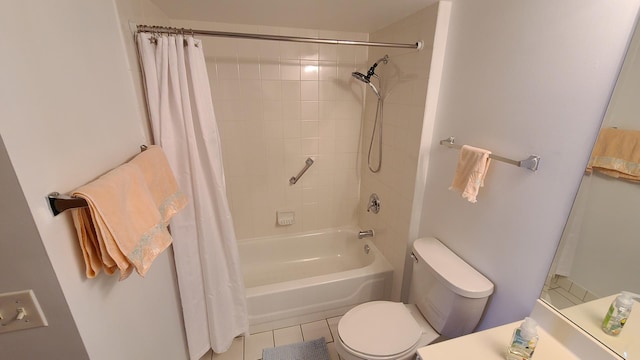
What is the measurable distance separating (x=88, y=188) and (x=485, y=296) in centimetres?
147

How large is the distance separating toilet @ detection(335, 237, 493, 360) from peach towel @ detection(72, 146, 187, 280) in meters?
0.97

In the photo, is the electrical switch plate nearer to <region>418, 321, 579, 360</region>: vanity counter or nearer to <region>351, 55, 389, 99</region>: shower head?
<region>418, 321, 579, 360</region>: vanity counter

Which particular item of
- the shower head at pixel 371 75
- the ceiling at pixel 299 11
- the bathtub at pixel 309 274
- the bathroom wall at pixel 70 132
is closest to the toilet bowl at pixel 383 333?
the bathtub at pixel 309 274

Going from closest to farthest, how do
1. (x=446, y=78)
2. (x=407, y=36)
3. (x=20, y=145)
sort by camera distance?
(x=20, y=145) → (x=446, y=78) → (x=407, y=36)

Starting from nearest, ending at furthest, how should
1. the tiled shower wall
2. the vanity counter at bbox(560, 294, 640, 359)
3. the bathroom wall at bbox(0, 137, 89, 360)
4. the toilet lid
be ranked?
the bathroom wall at bbox(0, 137, 89, 360), the vanity counter at bbox(560, 294, 640, 359), the toilet lid, the tiled shower wall

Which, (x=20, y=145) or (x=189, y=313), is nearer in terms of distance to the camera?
(x=20, y=145)

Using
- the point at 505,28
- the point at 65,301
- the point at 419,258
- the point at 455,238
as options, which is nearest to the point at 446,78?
the point at 505,28

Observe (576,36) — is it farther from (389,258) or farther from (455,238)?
(389,258)

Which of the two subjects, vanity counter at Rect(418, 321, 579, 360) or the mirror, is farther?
vanity counter at Rect(418, 321, 579, 360)

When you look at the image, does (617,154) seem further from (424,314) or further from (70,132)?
(70,132)

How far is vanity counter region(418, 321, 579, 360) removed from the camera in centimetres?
88

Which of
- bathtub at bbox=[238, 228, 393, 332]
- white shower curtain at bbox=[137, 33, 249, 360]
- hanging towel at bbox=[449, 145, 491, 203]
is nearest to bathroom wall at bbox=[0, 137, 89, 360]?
white shower curtain at bbox=[137, 33, 249, 360]

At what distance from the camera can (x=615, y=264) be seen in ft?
2.57

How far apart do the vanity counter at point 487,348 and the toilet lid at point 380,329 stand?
1.15 feet
